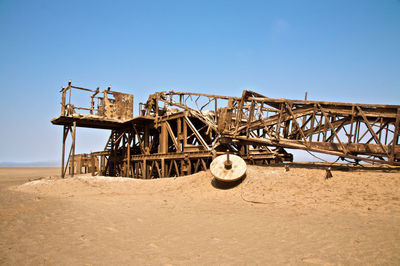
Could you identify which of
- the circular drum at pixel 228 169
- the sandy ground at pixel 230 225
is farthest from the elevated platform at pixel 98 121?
the circular drum at pixel 228 169

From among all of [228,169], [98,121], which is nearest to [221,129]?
[228,169]

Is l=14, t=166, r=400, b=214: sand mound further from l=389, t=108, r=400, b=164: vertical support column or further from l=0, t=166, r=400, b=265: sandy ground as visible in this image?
l=389, t=108, r=400, b=164: vertical support column

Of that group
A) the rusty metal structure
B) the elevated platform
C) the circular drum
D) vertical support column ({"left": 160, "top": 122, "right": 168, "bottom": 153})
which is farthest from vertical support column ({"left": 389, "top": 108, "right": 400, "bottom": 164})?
the elevated platform

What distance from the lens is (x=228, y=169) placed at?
13.1 metres

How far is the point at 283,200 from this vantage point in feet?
34.0

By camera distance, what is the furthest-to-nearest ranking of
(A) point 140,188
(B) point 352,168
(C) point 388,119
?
(A) point 140,188 < (B) point 352,168 < (C) point 388,119

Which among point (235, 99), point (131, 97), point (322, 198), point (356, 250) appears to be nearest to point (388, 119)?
point (322, 198)

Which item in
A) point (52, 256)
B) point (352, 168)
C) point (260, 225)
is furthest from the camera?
point (352, 168)

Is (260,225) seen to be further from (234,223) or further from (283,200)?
(283,200)

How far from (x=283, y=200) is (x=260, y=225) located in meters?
3.27

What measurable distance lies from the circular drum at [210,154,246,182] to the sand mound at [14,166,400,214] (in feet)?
1.68

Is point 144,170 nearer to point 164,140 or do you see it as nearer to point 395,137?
point 164,140

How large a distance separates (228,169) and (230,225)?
558 centimetres

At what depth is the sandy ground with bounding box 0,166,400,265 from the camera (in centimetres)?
526
